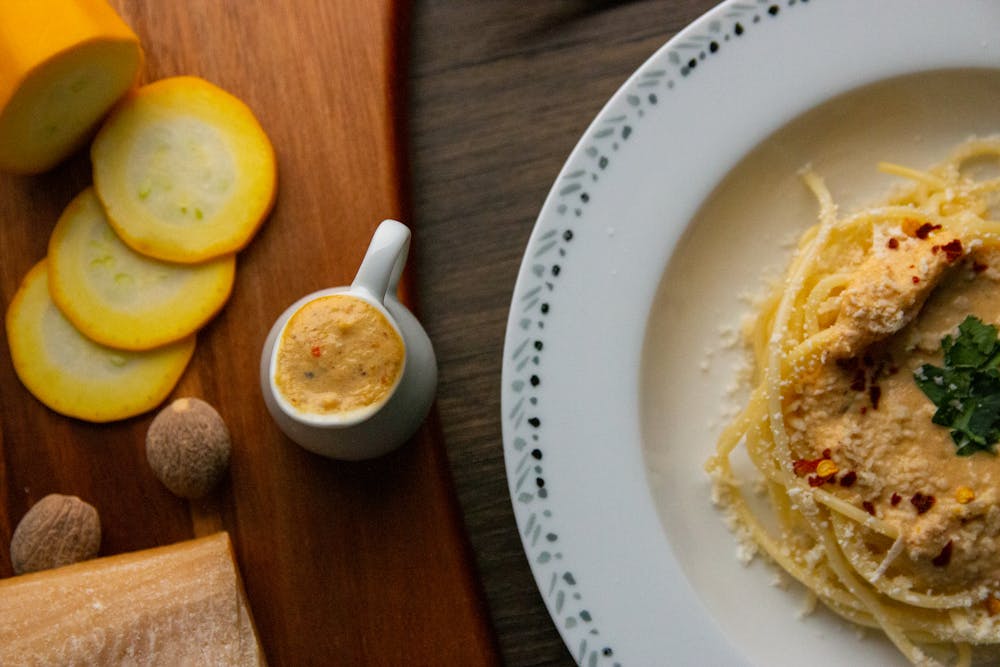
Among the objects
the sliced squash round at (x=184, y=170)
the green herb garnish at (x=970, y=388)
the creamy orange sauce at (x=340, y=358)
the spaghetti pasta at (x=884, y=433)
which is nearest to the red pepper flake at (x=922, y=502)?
the spaghetti pasta at (x=884, y=433)

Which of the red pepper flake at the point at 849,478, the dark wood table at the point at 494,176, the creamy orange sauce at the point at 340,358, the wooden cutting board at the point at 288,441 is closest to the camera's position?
the creamy orange sauce at the point at 340,358

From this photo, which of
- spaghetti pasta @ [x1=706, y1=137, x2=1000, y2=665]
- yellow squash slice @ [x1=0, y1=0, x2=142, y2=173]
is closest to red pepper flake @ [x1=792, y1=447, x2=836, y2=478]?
spaghetti pasta @ [x1=706, y1=137, x2=1000, y2=665]

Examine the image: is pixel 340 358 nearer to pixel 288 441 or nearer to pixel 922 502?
pixel 288 441

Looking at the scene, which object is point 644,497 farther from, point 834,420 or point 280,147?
point 280,147

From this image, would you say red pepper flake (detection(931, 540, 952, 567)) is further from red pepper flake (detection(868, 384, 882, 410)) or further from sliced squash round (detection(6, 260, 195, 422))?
sliced squash round (detection(6, 260, 195, 422))

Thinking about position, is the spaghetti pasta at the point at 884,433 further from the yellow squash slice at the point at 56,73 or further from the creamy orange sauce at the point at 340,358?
the yellow squash slice at the point at 56,73

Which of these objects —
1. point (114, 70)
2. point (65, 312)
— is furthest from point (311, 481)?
point (114, 70)

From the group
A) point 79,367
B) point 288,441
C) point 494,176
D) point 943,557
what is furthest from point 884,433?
point 79,367

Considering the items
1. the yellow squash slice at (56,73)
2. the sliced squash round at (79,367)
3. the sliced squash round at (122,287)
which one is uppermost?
the yellow squash slice at (56,73)

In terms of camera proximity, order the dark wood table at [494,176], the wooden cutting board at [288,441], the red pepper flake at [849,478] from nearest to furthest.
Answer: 1. the red pepper flake at [849,478]
2. the wooden cutting board at [288,441]
3. the dark wood table at [494,176]
